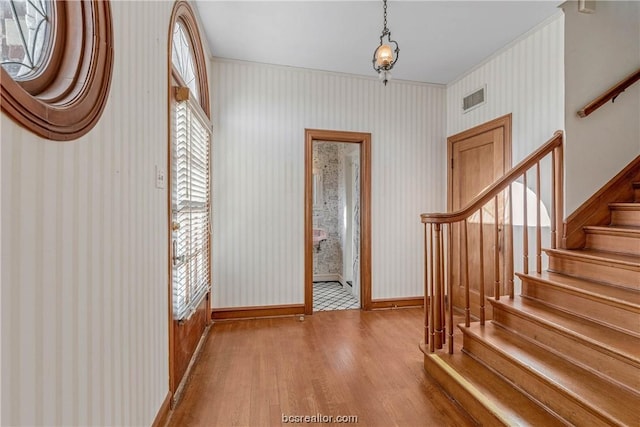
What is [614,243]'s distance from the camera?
7.50 feet

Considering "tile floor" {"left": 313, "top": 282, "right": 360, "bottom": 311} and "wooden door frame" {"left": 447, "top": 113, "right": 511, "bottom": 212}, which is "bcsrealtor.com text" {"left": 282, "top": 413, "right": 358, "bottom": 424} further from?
"wooden door frame" {"left": 447, "top": 113, "right": 511, "bottom": 212}

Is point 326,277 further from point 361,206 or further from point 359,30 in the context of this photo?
point 359,30

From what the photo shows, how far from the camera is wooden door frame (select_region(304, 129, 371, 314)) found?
11.9 feet

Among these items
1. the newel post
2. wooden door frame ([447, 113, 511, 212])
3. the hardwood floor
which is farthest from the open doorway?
the newel post

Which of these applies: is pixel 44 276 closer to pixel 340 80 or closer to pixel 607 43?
pixel 340 80

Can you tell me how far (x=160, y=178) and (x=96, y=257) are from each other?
0.74 meters

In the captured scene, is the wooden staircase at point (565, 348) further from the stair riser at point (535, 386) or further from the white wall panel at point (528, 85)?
the white wall panel at point (528, 85)

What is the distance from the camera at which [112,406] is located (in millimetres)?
1199

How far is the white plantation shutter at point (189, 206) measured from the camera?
208 centimetres

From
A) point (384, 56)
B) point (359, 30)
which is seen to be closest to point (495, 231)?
point (384, 56)

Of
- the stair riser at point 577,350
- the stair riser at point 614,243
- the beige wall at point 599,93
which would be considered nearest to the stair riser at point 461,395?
the stair riser at point 577,350

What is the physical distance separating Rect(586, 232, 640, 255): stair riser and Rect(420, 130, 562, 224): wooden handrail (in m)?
0.76

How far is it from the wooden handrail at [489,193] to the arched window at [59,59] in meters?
2.00

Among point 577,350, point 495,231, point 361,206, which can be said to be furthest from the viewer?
point 361,206
